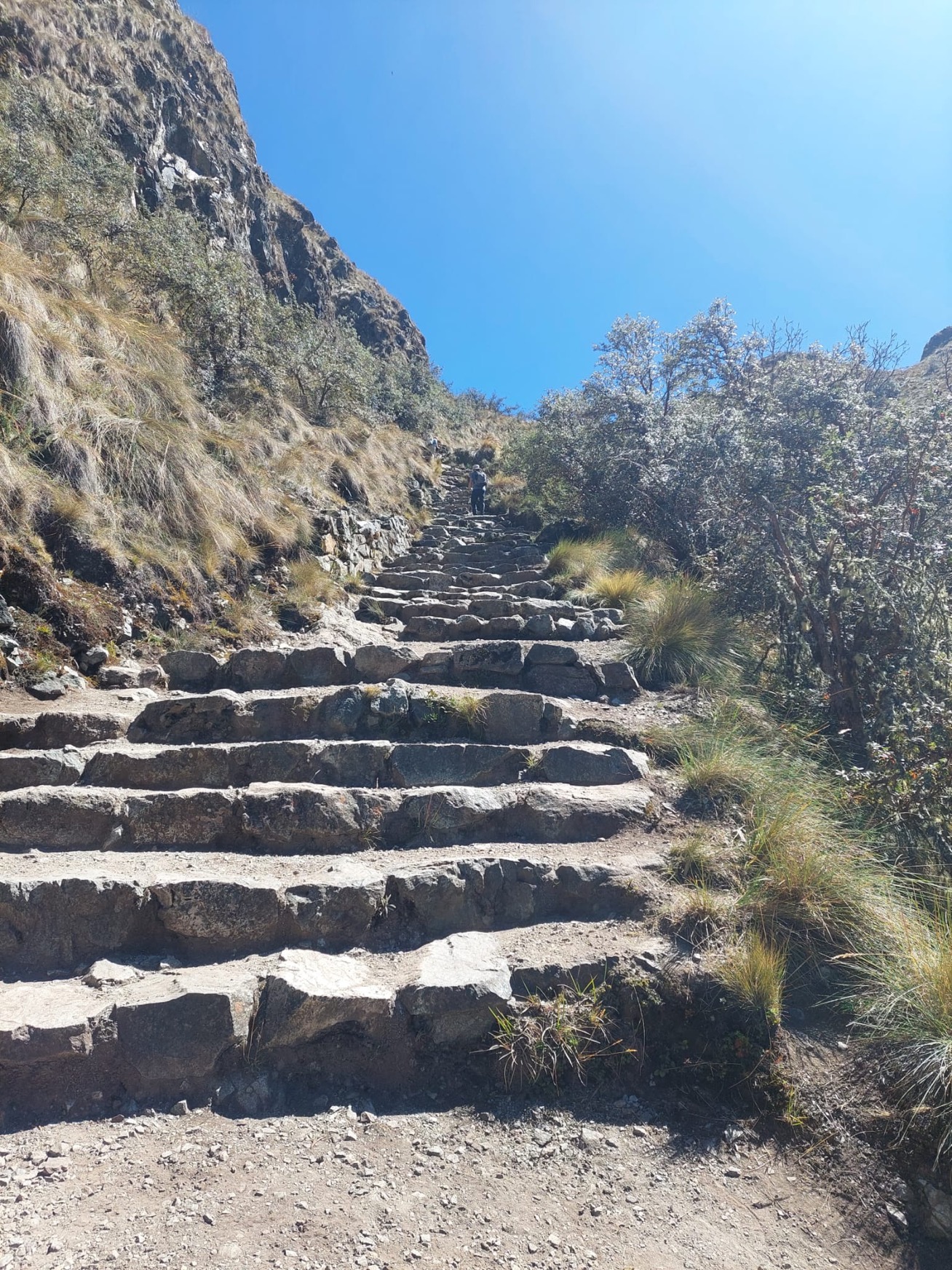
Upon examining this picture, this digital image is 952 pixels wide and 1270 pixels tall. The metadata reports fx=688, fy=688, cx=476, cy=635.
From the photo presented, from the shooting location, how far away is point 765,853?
3.80 m

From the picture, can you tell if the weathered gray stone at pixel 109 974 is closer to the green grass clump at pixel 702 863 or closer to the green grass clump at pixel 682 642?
the green grass clump at pixel 702 863

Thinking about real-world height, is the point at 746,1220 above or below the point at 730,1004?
below

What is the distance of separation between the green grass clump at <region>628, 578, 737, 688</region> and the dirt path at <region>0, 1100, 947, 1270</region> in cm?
398

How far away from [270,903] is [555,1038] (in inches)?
60.7

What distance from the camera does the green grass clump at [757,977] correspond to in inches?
119

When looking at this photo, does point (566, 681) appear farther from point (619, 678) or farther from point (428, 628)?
point (428, 628)

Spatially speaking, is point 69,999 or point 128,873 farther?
point 128,873

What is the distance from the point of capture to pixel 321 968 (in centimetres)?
327

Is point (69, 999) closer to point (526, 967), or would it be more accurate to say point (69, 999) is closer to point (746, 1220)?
point (526, 967)

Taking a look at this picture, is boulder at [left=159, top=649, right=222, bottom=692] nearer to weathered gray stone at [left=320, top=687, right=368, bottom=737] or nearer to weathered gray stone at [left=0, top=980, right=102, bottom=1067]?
weathered gray stone at [left=320, top=687, right=368, bottom=737]

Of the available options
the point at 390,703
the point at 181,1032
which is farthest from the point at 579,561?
the point at 181,1032

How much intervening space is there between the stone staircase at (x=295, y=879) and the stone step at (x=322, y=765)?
16 millimetres

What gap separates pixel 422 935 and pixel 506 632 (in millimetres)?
4398

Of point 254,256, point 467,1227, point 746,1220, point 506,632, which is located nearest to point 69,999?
point 467,1227
